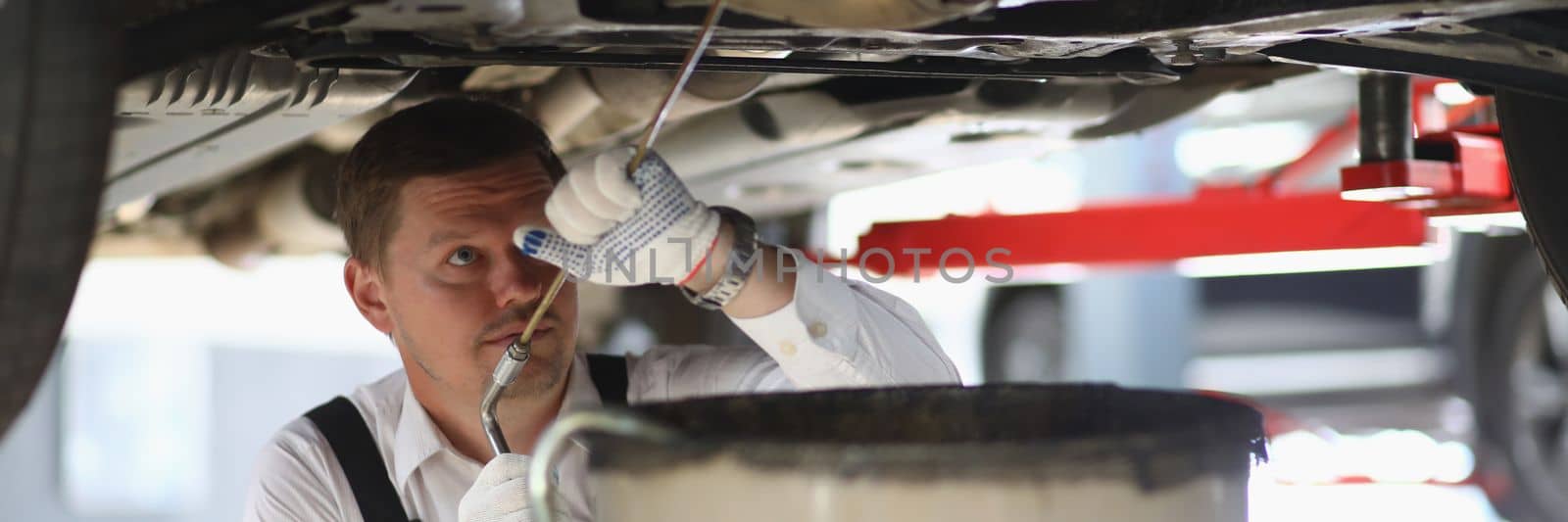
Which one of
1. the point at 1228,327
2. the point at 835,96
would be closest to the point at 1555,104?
the point at 835,96

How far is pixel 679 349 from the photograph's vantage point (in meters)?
1.41

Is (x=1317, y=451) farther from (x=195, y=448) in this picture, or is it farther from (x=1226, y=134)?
(x=195, y=448)

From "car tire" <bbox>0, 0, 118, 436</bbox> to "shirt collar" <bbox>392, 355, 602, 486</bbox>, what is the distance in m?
0.55

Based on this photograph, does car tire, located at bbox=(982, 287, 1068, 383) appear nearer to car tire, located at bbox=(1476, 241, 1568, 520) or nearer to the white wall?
car tire, located at bbox=(1476, 241, 1568, 520)

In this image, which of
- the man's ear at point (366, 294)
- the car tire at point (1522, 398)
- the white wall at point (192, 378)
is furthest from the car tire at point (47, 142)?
the white wall at point (192, 378)

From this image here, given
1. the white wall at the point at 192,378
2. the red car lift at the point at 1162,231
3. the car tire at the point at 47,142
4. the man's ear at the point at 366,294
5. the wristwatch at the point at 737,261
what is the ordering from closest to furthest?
1. the car tire at the point at 47,142
2. the wristwatch at the point at 737,261
3. the man's ear at the point at 366,294
4. the red car lift at the point at 1162,231
5. the white wall at the point at 192,378

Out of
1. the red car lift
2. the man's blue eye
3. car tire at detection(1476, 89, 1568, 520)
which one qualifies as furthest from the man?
car tire at detection(1476, 89, 1568, 520)

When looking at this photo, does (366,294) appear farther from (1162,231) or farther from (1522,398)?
(1522,398)

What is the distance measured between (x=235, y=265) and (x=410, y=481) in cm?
148

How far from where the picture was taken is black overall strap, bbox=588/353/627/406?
1.39 meters

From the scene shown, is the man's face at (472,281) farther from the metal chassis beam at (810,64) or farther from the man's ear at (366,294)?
the metal chassis beam at (810,64)

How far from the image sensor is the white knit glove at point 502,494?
1007 mm

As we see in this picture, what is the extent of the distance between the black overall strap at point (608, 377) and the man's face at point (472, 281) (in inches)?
3.8

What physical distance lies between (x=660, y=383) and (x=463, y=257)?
23 centimetres
